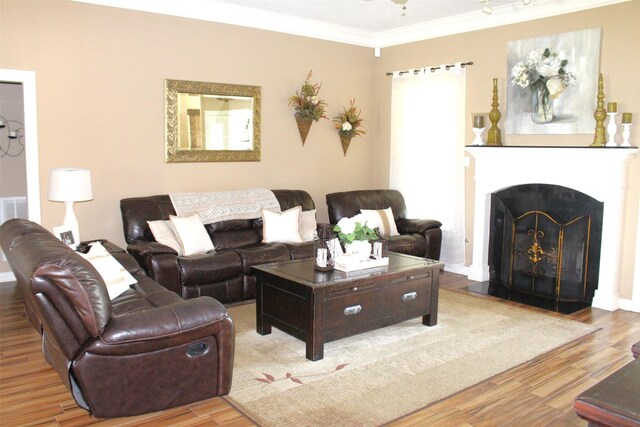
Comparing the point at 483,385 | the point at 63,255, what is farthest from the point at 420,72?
the point at 63,255

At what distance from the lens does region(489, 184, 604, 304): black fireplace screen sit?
16.8ft

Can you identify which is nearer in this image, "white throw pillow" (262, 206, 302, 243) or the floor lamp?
the floor lamp

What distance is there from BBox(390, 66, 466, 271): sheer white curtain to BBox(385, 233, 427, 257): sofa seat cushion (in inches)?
22.6

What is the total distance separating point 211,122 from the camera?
589 centimetres

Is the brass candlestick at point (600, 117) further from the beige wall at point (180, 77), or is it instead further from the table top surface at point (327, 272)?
the table top surface at point (327, 272)

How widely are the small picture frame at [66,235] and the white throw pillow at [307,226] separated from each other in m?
2.25

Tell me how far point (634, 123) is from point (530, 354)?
2.44m

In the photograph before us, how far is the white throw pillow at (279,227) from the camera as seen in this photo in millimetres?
5508

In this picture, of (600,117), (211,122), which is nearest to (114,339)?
(211,122)

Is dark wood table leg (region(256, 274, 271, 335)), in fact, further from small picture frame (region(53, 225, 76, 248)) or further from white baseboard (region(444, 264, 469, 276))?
white baseboard (region(444, 264, 469, 276))

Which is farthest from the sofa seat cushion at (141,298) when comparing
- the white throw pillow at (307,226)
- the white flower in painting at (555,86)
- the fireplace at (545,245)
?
the white flower in painting at (555,86)

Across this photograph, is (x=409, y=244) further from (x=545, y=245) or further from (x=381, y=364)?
(x=381, y=364)

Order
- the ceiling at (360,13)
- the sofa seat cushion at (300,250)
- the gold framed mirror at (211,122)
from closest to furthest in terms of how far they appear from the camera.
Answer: the sofa seat cushion at (300,250) → the ceiling at (360,13) → the gold framed mirror at (211,122)

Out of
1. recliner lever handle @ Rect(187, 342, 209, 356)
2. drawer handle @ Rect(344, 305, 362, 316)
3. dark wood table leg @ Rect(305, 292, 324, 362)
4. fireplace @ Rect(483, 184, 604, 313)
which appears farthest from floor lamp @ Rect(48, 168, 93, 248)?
fireplace @ Rect(483, 184, 604, 313)
